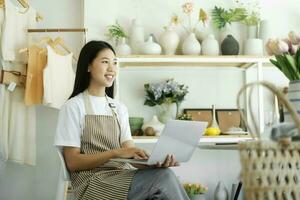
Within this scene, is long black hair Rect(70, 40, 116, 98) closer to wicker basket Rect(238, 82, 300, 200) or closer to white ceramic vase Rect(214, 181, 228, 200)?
wicker basket Rect(238, 82, 300, 200)

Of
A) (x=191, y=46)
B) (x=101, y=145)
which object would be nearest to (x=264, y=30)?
(x=191, y=46)

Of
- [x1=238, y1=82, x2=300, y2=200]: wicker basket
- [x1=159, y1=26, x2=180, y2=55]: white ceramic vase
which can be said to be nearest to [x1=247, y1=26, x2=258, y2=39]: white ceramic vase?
[x1=159, y1=26, x2=180, y2=55]: white ceramic vase

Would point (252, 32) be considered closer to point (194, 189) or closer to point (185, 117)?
→ point (185, 117)

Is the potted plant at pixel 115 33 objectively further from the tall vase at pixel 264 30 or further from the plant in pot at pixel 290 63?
the plant in pot at pixel 290 63

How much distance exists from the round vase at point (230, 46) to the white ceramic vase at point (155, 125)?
0.67 meters

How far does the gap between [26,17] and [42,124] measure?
0.79 meters

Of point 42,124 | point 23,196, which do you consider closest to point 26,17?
point 42,124

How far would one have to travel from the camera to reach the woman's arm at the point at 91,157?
150 cm

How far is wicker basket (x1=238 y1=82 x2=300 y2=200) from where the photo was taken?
747 mm

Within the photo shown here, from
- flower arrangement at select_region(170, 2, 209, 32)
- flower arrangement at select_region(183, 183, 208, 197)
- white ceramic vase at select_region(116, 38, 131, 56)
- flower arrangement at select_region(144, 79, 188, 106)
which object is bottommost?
flower arrangement at select_region(183, 183, 208, 197)

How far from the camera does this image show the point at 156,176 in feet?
4.77

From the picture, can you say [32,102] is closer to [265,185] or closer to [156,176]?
[156,176]

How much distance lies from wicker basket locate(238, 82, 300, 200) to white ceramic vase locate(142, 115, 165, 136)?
1.96 meters

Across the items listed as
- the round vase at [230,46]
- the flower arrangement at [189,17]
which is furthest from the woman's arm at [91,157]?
the flower arrangement at [189,17]
